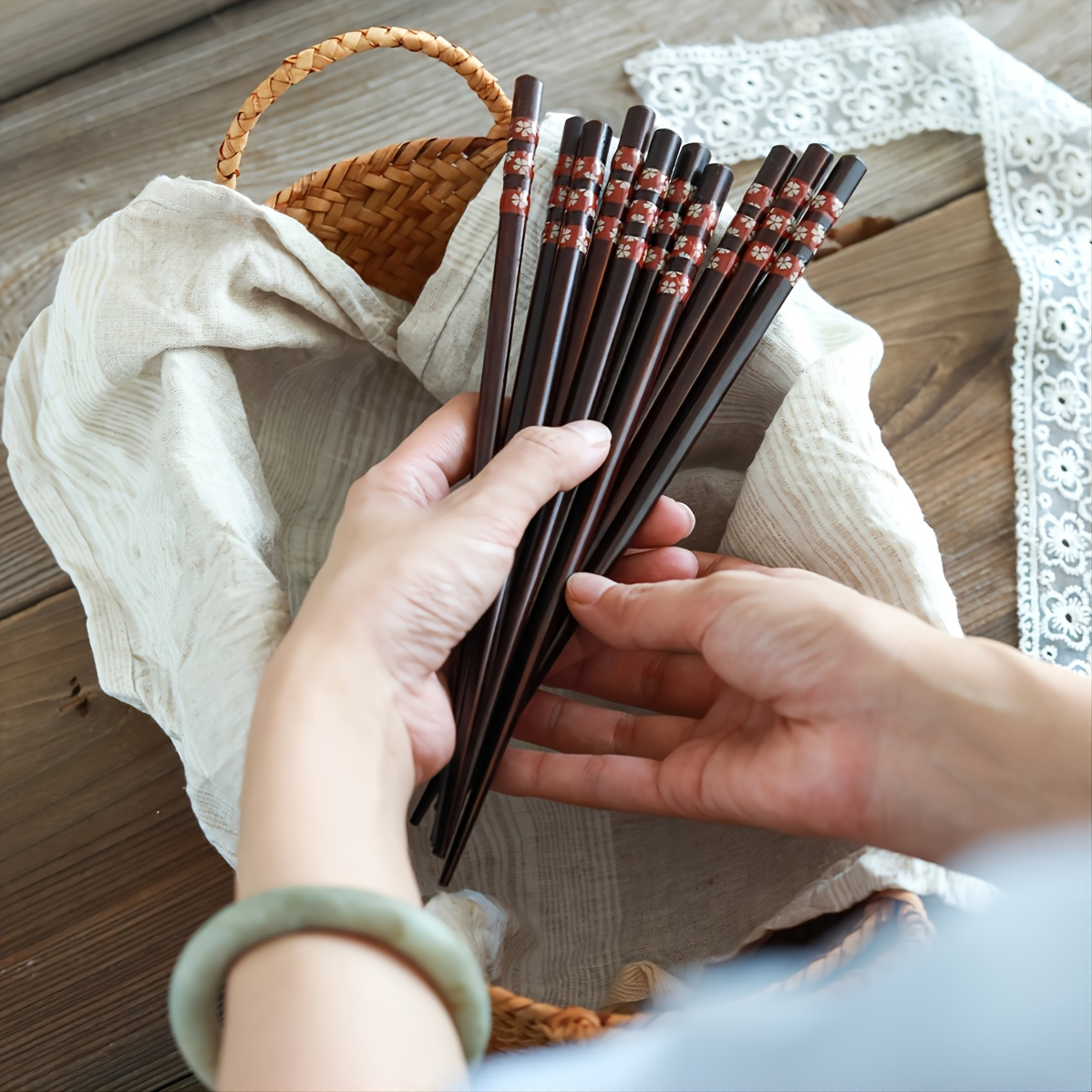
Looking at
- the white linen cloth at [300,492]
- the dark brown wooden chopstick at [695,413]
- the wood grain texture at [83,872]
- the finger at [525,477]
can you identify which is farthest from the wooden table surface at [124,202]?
the finger at [525,477]

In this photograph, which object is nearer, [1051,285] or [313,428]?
[313,428]

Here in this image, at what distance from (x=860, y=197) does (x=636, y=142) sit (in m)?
0.35

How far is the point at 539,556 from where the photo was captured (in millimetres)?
532

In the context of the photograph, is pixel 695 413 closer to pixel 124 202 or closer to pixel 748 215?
pixel 748 215

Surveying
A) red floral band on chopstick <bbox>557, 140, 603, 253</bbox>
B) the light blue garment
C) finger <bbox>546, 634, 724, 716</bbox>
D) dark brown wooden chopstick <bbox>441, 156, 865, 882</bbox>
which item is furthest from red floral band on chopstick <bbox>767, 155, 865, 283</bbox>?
the light blue garment

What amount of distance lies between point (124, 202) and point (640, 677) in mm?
615

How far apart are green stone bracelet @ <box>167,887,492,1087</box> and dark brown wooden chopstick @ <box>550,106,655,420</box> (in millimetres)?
315

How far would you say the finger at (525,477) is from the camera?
18.4 inches

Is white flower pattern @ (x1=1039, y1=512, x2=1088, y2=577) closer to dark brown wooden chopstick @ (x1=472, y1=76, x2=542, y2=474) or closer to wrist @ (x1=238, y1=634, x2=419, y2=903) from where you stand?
dark brown wooden chopstick @ (x1=472, y1=76, x2=542, y2=474)

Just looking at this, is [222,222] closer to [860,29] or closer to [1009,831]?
[1009,831]

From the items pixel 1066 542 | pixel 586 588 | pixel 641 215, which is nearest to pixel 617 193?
pixel 641 215

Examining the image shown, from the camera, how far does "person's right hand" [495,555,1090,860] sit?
41cm

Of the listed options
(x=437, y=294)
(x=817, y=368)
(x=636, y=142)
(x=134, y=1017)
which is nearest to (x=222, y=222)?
(x=437, y=294)

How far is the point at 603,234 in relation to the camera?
0.57 metres
